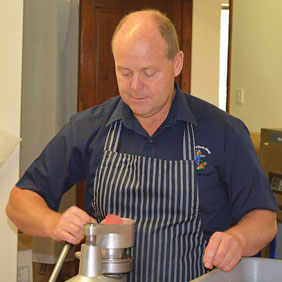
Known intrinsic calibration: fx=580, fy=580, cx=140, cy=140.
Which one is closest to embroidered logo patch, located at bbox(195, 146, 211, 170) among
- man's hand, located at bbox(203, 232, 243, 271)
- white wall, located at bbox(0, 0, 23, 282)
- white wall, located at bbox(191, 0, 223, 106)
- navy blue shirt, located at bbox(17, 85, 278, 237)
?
navy blue shirt, located at bbox(17, 85, 278, 237)

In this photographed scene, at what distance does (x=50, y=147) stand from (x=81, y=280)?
71 cm

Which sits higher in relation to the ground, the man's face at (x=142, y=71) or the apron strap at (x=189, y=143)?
the man's face at (x=142, y=71)

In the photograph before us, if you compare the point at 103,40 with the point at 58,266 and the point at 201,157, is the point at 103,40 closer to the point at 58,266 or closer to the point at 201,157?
the point at 201,157

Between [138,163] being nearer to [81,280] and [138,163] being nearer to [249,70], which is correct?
[81,280]

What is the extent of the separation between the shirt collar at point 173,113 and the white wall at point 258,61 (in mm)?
2366

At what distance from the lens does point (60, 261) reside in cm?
117

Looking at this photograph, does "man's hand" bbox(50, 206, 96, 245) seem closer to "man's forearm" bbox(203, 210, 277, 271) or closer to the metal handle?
the metal handle

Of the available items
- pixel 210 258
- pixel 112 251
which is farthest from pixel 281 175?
pixel 112 251

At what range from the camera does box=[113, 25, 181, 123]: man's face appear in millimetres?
1493

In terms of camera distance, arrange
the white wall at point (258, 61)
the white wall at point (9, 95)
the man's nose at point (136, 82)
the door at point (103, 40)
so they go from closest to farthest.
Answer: the man's nose at point (136, 82)
the white wall at point (9, 95)
the white wall at point (258, 61)
the door at point (103, 40)

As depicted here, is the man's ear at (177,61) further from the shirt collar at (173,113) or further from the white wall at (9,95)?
the white wall at (9,95)

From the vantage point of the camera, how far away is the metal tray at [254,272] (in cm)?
123

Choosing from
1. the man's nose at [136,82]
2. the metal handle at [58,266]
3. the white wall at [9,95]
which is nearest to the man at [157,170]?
the man's nose at [136,82]

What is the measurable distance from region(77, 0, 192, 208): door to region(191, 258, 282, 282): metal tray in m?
2.83
